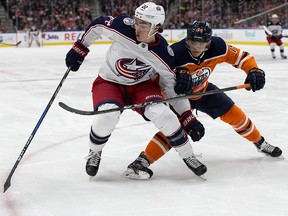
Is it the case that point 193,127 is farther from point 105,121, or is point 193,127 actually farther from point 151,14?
point 151,14

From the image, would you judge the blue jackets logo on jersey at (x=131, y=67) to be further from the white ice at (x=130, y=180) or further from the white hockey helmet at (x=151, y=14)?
the white ice at (x=130, y=180)

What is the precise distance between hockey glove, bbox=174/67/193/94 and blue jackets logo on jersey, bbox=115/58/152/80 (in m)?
0.18

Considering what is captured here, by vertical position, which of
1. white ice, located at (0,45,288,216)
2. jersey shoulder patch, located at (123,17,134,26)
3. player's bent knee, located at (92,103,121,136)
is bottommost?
white ice, located at (0,45,288,216)

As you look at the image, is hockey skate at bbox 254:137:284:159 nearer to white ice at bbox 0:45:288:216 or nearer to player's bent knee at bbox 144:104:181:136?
white ice at bbox 0:45:288:216

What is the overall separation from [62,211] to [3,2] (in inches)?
697

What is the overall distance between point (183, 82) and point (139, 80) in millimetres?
268

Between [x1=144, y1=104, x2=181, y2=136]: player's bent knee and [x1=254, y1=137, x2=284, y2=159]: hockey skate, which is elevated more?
[x1=144, y1=104, x2=181, y2=136]: player's bent knee

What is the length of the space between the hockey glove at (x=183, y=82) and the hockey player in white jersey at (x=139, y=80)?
54 millimetres

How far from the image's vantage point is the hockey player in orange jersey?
2684 millimetres

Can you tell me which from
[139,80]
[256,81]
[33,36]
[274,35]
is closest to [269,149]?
[256,81]

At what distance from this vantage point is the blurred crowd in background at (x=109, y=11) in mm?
16547

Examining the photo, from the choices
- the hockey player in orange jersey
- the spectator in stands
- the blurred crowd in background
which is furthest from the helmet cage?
the spectator in stands

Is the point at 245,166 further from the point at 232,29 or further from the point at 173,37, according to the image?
the point at 173,37

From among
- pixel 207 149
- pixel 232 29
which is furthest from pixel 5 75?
pixel 232 29
